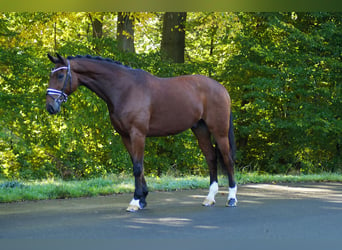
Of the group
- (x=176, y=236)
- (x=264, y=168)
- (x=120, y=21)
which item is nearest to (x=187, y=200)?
(x=176, y=236)

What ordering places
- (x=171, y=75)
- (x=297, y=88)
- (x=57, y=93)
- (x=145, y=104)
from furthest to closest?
(x=297, y=88)
(x=171, y=75)
(x=145, y=104)
(x=57, y=93)

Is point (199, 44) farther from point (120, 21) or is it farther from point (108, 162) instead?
point (108, 162)

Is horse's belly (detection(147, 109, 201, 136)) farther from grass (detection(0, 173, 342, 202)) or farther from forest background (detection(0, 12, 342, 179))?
forest background (detection(0, 12, 342, 179))

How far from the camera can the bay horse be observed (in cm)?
739

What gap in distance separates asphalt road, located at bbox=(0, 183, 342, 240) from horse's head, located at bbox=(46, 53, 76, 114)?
1.52 meters

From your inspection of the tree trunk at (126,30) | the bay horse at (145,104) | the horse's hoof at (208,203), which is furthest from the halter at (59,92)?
the tree trunk at (126,30)

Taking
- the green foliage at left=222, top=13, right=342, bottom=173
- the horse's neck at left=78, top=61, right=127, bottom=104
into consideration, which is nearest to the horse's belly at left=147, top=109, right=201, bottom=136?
the horse's neck at left=78, top=61, right=127, bottom=104

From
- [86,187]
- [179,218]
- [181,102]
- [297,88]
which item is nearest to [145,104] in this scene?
[181,102]

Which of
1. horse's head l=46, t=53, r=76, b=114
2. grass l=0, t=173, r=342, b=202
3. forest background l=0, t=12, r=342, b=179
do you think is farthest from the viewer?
forest background l=0, t=12, r=342, b=179

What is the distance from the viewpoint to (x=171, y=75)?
15.1 metres

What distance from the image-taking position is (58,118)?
14.7 m

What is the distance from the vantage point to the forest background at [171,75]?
14125 mm

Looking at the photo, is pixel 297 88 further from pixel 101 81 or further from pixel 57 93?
pixel 57 93

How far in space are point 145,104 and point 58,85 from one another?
1.30m
